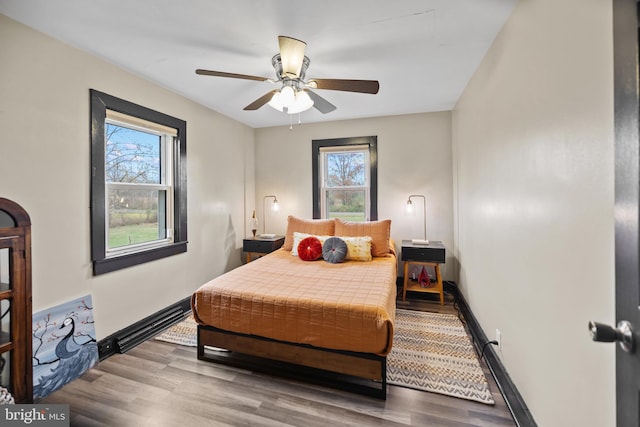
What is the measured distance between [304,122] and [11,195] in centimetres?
329

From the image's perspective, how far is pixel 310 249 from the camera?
3.13m

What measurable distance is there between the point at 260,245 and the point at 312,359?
7.43 feet

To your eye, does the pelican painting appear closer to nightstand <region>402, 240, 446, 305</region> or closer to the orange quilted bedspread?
the orange quilted bedspread

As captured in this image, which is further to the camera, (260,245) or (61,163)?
(260,245)

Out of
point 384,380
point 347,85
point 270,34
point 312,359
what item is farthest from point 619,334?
point 270,34

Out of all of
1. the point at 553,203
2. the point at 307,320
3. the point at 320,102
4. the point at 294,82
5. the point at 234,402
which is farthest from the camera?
the point at 320,102

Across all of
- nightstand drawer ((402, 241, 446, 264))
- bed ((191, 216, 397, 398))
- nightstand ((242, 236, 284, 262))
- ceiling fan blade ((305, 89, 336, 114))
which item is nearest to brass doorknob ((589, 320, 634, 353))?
bed ((191, 216, 397, 398))

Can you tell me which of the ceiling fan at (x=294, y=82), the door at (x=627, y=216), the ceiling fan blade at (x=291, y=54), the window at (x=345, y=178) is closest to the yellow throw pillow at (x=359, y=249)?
the window at (x=345, y=178)

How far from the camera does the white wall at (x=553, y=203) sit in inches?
37.0

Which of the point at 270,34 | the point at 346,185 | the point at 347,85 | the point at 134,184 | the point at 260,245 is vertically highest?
the point at 270,34

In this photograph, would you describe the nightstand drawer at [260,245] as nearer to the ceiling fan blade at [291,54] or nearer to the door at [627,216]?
the ceiling fan blade at [291,54]

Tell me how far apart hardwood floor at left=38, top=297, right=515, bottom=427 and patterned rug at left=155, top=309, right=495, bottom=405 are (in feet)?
0.27

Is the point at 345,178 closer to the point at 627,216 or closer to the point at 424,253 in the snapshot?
the point at 424,253

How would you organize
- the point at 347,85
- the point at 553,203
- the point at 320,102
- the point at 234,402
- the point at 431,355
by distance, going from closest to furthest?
the point at 553,203 → the point at 234,402 → the point at 347,85 → the point at 431,355 → the point at 320,102
